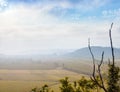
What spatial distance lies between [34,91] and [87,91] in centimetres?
986

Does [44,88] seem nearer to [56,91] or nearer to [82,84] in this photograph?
[82,84]

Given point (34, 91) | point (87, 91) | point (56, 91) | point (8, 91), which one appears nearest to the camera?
point (34, 91)

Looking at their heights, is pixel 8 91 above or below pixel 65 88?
below

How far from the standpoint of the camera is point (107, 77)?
48.4 meters

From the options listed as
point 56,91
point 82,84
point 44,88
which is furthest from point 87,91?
point 56,91

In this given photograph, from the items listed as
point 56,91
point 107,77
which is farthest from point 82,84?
point 56,91

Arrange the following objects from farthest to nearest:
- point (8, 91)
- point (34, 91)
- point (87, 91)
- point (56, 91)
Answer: point (8, 91) < point (56, 91) < point (87, 91) < point (34, 91)

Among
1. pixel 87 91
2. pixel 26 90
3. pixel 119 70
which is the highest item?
pixel 119 70

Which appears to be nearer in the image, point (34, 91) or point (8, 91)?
point (34, 91)

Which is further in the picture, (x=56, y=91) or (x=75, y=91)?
(x=56, y=91)

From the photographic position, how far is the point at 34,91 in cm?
4416

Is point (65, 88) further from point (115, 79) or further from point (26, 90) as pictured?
point (26, 90)

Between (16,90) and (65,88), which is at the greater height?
(65,88)

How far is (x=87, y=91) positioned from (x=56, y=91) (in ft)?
311
